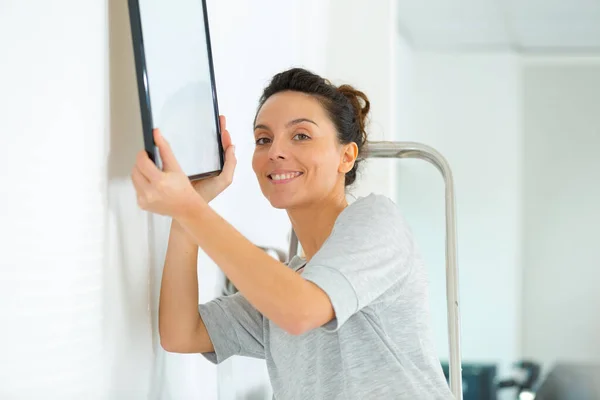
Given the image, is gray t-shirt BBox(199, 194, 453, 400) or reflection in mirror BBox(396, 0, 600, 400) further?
reflection in mirror BBox(396, 0, 600, 400)

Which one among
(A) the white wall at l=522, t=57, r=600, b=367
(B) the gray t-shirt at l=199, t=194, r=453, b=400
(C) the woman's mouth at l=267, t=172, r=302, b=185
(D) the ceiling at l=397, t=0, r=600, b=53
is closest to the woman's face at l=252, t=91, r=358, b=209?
(C) the woman's mouth at l=267, t=172, r=302, b=185

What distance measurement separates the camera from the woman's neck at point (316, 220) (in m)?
1.19

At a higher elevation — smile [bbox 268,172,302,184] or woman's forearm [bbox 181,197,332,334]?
smile [bbox 268,172,302,184]

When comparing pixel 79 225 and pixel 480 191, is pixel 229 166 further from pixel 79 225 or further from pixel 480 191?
pixel 480 191

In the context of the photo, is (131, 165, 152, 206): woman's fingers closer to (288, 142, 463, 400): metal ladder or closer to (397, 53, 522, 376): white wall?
(288, 142, 463, 400): metal ladder

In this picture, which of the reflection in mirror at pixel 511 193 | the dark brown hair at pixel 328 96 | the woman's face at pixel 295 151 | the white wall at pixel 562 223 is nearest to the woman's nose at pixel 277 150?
the woman's face at pixel 295 151

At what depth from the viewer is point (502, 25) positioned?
14.8 ft

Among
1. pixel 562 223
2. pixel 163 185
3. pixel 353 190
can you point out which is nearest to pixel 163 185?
pixel 163 185

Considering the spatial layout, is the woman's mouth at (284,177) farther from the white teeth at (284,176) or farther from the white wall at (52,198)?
the white wall at (52,198)

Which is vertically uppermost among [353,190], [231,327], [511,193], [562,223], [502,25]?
[502,25]

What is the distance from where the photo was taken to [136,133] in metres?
1.00

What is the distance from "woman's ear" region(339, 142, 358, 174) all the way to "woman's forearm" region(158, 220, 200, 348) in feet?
0.92

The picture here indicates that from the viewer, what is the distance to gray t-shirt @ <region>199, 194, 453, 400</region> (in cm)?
94

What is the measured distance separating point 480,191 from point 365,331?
3850mm
